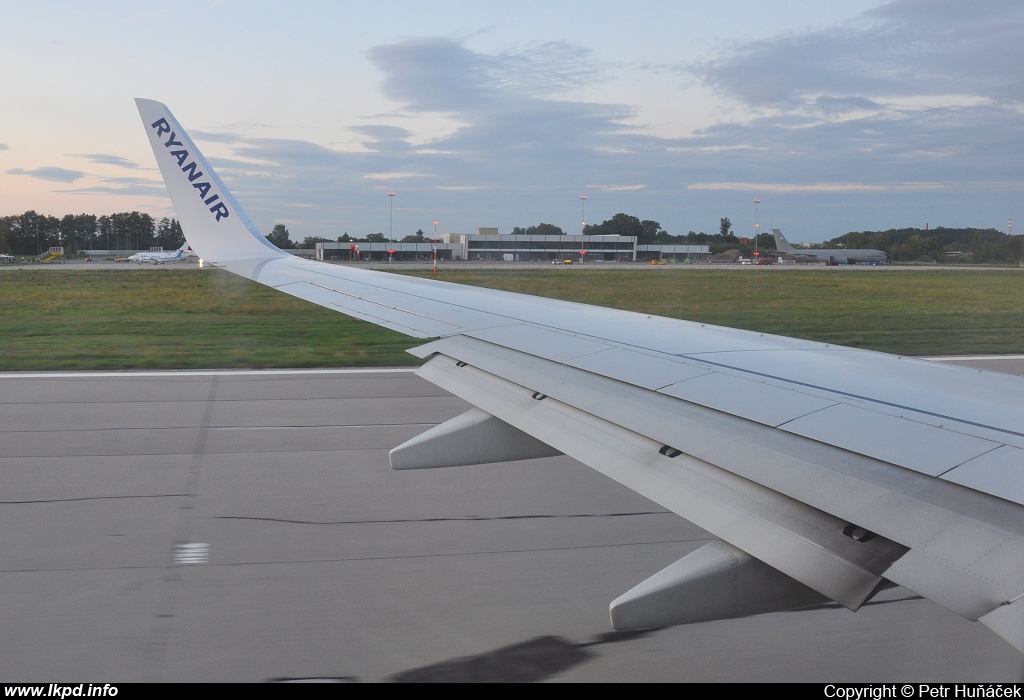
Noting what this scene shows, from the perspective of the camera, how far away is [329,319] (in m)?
14.9

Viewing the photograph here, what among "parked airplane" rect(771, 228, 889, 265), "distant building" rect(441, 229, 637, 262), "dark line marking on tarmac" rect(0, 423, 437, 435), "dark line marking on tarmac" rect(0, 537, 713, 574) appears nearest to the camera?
"dark line marking on tarmac" rect(0, 537, 713, 574)

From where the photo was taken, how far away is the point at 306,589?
3.11 metres

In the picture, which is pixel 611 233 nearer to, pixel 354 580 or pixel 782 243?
pixel 354 580

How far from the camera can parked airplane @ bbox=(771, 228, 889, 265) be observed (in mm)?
56750

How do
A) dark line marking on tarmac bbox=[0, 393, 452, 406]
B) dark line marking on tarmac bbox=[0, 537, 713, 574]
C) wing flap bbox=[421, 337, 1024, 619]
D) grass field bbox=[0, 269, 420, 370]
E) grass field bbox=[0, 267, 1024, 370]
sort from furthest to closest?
1. grass field bbox=[0, 267, 1024, 370]
2. grass field bbox=[0, 269, 420, 370]
3. dark line marking on tarmac bbox=[0, 393, 452, 406]
4. dark line marking on tarmac bbox=[0, 537, 713, 574]
5. wing flap bbox=[421, 337, 1024, 619]

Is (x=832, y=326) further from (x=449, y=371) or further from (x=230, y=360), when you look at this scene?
(x=449, y=371)

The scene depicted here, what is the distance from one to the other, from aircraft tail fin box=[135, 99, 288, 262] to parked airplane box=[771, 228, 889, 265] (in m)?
55.9

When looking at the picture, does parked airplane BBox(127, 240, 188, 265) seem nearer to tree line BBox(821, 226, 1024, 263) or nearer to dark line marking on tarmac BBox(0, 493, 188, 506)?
tree line BBox(821, 226, 1024, 263)

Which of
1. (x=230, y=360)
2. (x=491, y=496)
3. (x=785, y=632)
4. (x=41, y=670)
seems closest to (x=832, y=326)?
(x=230, y=360)

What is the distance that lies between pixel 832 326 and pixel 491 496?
11.5 m

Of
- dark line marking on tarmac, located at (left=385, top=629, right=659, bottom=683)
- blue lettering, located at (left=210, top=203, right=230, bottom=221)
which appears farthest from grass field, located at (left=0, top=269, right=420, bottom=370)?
dark line marking on tarmac, located at (left=385, top=629, right=659, bottom=683)

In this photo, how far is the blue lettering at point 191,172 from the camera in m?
5.82

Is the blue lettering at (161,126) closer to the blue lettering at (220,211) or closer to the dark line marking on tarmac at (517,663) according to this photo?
the blue lettering at (220,211)

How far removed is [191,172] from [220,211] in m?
0.44
